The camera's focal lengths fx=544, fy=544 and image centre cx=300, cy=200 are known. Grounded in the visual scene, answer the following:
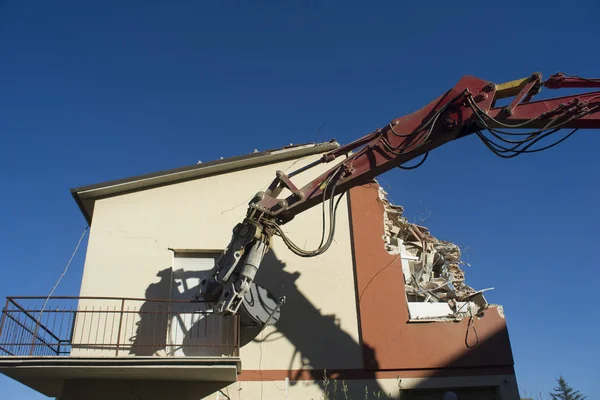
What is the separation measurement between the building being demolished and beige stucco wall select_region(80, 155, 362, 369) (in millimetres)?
1654

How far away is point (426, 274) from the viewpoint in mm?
15148

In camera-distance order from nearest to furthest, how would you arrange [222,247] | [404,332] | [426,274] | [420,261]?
[404,332], [222,247], [426,274], [420,261]

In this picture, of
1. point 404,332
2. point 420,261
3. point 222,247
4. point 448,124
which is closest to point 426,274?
point 420,261

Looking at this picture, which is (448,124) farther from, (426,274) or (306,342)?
Result: (426,274)

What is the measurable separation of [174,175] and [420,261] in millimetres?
7173

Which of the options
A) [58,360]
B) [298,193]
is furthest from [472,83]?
[58,360]

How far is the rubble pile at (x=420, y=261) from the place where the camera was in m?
14.1

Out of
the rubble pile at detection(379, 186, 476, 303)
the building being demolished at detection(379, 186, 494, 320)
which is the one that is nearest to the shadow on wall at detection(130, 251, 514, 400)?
the building being demolished at detection(379, 186, 494, 320)

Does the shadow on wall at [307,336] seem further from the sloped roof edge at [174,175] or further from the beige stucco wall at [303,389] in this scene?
the sloped roof edge at [174,175]

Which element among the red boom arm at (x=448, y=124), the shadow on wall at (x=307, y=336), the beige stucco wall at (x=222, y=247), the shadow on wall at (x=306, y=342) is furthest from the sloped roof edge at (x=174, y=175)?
the red boom arm at (x=448, y=124)

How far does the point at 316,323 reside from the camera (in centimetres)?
1262

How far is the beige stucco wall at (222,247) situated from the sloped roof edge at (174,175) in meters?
0.18

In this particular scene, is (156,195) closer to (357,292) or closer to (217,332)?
(217,332)

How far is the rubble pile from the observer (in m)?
14.1
